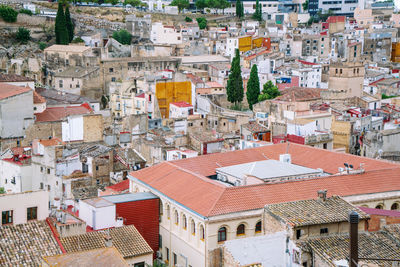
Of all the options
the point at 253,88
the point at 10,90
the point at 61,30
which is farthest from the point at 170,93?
the point at 61,30

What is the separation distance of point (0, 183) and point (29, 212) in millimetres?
16922

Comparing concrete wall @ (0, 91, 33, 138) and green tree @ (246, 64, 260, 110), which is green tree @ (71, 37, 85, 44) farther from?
concrete wall @ (0, 91, 33, 138)

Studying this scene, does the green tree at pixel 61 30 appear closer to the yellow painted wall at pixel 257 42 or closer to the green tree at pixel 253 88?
the yellow painted wall at pixel 257 42

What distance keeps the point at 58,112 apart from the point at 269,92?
23429 mm

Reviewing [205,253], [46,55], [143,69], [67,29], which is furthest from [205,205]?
[67,29]

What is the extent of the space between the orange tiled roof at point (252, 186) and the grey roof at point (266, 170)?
167 centimetres

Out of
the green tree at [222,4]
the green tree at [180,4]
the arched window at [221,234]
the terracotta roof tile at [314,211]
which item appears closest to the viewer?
the terracotta roof tile at [314,211]

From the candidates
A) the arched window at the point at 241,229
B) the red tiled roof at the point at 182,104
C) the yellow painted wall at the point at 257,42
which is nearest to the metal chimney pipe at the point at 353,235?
the arched window at the point at 241,229

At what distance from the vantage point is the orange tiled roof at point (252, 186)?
109ft

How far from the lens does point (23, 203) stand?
98.1 ft

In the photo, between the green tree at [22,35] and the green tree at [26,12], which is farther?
the green tree at [26,12]

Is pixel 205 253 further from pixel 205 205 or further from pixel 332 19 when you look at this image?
pixel 332 19

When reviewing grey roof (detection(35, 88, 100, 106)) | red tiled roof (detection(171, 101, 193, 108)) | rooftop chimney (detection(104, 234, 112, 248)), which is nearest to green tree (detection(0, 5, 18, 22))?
grey roof (detection(35, 88, 100, 106))

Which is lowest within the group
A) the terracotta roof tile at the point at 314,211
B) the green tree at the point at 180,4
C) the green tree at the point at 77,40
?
the terracotta roof tile at the point at 314,211
